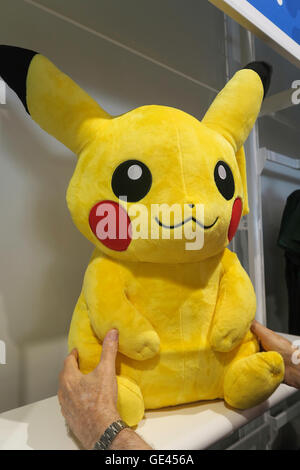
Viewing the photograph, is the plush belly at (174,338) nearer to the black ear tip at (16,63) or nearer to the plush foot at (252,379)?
the plush foot at (252,379)

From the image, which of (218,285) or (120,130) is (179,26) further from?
(218,285)

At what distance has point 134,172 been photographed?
54cm

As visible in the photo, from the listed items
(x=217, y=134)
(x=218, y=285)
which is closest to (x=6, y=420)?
(x=218, y=285)

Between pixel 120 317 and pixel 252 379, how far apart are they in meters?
0.23

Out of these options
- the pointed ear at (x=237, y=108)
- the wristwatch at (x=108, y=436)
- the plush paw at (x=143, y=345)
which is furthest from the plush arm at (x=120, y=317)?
the pointed ear at (x=237, y=108)

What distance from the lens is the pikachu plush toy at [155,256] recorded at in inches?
21.0

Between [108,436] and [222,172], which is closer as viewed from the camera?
[108,436]

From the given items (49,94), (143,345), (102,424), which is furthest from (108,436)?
(49,94)

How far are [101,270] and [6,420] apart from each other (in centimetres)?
29

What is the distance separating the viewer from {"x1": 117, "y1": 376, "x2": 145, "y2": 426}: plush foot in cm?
51

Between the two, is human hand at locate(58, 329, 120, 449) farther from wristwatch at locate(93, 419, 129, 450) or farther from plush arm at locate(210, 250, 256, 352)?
plush arm at locate(210, 250, 256, 352)

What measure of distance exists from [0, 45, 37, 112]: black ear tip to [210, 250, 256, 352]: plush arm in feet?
1.56

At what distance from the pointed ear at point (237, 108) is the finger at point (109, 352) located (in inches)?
15.9

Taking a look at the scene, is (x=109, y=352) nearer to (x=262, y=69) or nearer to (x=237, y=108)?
(x=237, y=108)
